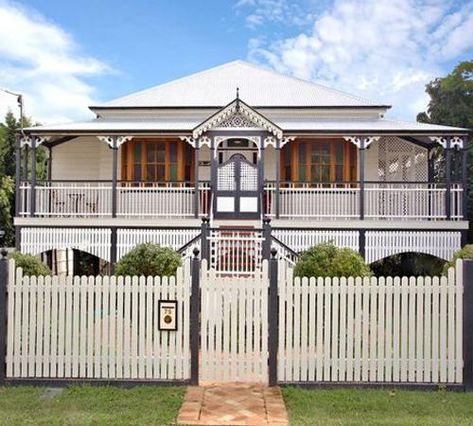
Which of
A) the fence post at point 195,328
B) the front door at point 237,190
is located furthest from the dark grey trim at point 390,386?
the front door at point 237,190

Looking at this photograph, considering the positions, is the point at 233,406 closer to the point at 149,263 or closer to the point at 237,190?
the point at 149,263

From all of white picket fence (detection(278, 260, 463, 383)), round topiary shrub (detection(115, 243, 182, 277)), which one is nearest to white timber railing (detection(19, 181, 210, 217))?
round topiary shrub (detection(115, 243, 182, 277))

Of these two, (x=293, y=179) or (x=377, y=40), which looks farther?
(x=377, y=40)

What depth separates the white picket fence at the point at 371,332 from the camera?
721cm

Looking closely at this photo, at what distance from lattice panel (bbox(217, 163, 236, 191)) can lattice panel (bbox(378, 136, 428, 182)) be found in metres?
5.97

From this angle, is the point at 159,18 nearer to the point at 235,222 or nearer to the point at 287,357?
the point at 235,222

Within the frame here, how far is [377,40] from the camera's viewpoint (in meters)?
31.1

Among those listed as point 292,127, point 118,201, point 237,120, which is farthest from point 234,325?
point 118,201

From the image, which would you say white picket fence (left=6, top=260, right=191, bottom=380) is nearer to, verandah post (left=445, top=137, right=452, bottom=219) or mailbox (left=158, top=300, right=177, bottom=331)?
mailbox (left=158, top=300, right=177, bottom=331)

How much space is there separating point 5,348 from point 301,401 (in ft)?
13.5

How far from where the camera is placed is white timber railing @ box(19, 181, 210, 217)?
56.0ft

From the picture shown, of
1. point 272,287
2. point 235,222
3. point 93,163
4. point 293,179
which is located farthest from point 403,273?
point 272,287

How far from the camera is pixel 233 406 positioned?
6.49 meters

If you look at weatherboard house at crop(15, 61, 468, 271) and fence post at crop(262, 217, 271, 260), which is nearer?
fence post at crop(262, 217, 271, 260)
